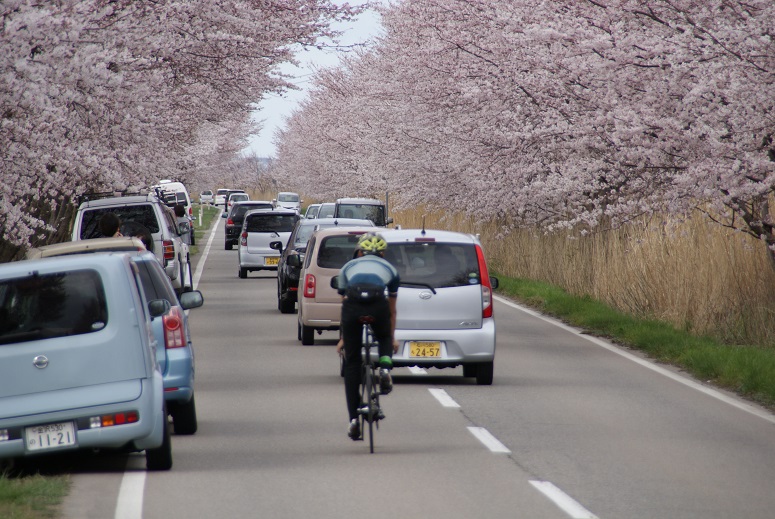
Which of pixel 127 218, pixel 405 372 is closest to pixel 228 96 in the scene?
pixel 127 218

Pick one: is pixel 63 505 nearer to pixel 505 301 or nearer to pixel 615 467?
pixel 615 467

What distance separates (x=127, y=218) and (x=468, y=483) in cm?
1636

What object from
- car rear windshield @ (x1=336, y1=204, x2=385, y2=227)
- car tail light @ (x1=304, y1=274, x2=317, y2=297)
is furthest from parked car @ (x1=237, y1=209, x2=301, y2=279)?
car tail light @ (x1=304, y1=274, x2=317, y2=297)

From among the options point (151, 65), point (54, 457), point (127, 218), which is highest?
point (151, 65)

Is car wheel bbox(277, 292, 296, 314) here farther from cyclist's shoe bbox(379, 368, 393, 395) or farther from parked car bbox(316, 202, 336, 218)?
parked car bbox(316, 202, 336, 218)

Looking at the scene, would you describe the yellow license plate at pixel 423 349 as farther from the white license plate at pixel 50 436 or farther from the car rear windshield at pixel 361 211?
the car rear windshield at pixel 361 211

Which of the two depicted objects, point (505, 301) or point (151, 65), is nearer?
point (151, 65)

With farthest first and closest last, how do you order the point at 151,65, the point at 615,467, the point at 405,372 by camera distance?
the point at 151,65, the point at 405,372, the point at 615,467

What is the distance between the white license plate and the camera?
31.0ft

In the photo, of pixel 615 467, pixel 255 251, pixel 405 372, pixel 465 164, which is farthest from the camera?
pixel 255 251

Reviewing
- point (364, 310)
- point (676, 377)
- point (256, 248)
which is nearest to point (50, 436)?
point (364, 310)

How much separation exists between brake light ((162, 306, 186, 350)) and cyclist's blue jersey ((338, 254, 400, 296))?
4.58 ft

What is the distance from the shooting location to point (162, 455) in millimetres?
9922

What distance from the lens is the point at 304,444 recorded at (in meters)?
11.2
